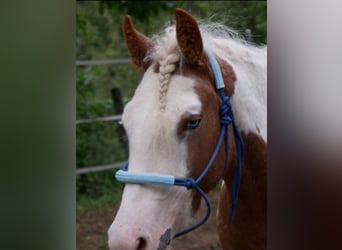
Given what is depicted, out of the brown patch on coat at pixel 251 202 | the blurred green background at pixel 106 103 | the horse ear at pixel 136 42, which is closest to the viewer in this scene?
the horse ear at pixel 136 42

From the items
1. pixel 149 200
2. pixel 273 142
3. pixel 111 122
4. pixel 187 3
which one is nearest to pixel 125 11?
pixel 187 3

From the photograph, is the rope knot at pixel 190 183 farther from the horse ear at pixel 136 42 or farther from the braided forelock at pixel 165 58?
the horse ear at pixel 136 42

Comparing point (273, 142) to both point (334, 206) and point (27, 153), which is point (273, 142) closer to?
point (334, 206)

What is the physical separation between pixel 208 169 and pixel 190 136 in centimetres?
16

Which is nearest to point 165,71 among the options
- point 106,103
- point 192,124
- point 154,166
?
point 192,124

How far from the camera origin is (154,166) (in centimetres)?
223

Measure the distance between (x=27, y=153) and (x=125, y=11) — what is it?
13.4ft

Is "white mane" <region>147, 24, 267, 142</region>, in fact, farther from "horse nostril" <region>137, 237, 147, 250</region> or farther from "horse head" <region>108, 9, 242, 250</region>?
"horse nostril" <region>137, 237, 147, 250</region>

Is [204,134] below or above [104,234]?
above

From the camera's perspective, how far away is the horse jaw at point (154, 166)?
85.3 inches

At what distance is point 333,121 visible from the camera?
1.43m

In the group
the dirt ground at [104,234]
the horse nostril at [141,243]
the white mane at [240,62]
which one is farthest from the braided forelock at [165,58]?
the dirt ground at [104,234]

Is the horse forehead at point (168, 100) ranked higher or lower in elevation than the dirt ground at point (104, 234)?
higher

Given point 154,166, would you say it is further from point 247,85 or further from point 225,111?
point 247,85
